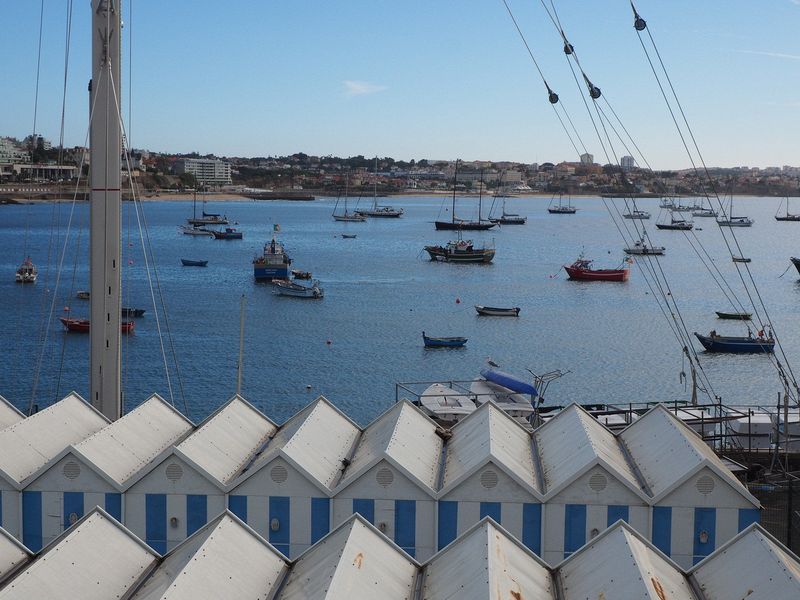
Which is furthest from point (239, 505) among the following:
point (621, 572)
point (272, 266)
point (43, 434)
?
point (272, 266)

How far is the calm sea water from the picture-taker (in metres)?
41.2

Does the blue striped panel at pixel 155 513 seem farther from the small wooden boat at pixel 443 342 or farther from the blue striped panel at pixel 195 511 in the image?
the small wooden boat at pixel 443 342

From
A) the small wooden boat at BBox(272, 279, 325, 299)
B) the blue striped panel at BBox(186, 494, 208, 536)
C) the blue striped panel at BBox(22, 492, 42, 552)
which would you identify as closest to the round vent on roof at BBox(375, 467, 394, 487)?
the blue striped panel at BBox(186, 494, 208, 536)

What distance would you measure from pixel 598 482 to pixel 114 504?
22.3 ft

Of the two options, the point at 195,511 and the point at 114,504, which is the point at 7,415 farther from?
the point at 195,511

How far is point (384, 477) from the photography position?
14.5m

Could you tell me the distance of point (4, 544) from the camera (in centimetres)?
1088

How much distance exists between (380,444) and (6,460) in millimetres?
5429

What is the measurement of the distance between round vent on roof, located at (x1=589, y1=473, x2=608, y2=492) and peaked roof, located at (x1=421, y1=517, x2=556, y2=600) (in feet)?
11.4

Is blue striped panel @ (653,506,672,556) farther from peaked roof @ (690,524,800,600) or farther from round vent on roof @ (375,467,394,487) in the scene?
round vent on roof @ (375,467,394,487)

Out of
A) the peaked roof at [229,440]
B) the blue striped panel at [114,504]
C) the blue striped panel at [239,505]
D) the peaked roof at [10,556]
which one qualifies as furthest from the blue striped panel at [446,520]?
the peaked roof at [10,556]

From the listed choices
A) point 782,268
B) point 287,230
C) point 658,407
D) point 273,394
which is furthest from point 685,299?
point 287,230

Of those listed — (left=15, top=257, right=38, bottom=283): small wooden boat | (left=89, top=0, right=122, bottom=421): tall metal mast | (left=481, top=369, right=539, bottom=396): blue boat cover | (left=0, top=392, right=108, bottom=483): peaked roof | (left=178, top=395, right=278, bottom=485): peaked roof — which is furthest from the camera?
(left=15, top=257, right=38, bottom=283): small wooden boat

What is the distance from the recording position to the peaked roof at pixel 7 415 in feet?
57.6
